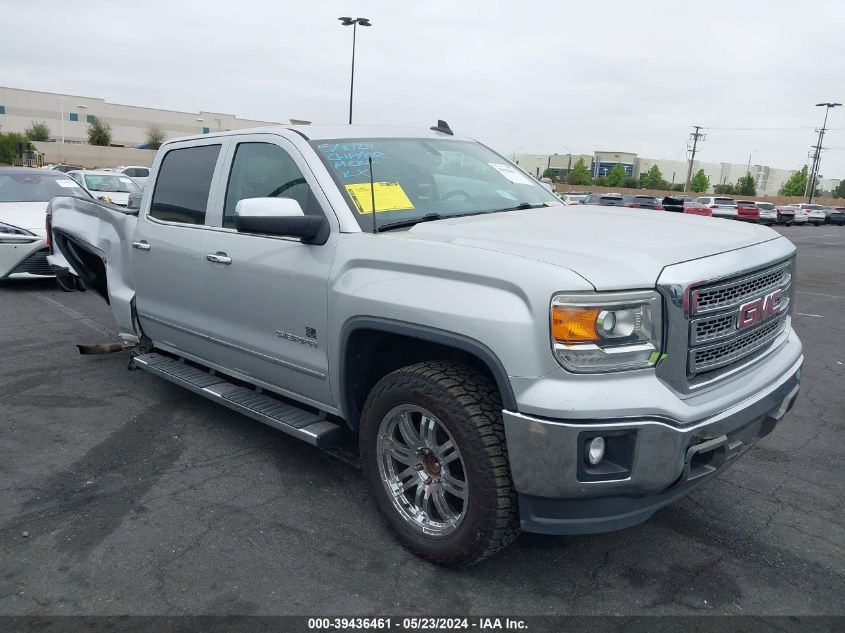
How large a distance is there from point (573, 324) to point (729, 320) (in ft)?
2.57

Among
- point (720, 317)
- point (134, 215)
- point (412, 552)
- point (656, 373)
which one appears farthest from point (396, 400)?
point (134, 215)

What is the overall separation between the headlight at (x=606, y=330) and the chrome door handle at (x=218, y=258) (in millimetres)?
2179

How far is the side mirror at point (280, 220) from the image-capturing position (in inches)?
126

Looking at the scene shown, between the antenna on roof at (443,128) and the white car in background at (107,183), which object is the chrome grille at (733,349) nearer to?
the antenna on roof at (443,128)

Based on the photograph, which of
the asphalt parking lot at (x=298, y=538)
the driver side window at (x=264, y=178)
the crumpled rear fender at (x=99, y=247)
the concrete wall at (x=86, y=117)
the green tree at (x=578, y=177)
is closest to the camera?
the asphalt parking lot at (x=298, y=538)

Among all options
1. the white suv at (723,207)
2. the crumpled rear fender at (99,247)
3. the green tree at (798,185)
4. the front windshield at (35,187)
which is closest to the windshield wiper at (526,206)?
the crumpled rear fender at (99,247)

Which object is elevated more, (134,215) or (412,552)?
(134,215)

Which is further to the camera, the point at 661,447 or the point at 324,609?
the point at 324,609

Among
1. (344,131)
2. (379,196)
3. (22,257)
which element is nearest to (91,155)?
(22,257)

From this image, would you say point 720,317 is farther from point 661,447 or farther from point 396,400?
point 396,400

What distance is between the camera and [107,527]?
10.9 ft

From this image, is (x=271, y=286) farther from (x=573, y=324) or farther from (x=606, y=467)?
(x=606, y=467)

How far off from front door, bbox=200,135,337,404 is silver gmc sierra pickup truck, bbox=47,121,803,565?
14 mm

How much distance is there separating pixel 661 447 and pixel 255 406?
2.29m
